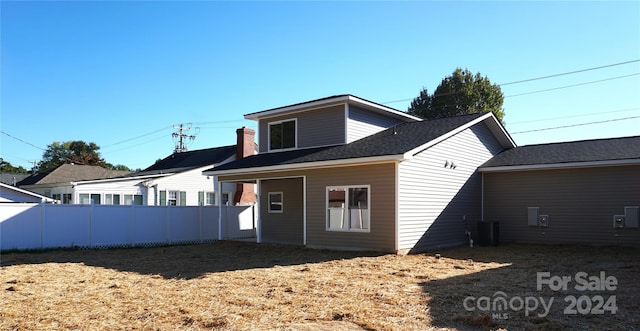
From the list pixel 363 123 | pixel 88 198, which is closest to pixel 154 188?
pixel 88 198

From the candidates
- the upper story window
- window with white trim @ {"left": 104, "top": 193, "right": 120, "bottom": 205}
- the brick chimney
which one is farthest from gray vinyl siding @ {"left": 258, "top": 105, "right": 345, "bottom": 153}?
window with white trim @ {"left": 104, "top": 193, "right": 120, "bottom": 205}

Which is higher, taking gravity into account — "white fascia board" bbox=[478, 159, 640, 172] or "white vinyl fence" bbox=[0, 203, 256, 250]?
"white fascia board" bbox=[478, 159, 640, 172]

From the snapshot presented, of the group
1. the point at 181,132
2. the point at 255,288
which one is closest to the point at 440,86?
the point at 181,132

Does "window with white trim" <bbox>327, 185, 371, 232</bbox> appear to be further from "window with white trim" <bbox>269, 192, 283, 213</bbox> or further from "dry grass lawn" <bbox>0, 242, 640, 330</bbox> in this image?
"window with white trim" <bbox>269, 192, 283, 213</bbox>

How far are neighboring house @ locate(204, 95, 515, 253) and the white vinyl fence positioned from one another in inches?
91.5

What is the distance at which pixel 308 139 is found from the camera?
58.5 ft

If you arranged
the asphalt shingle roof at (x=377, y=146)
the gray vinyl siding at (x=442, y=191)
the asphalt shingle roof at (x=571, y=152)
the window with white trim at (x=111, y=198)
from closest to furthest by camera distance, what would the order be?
the gray vinyl siding at (x=442, y=191)
the asphalt shingle roof at (x=377, y=146)
the asphalt shingle roof at (x=571, y=152)
the window with white trim at (x=111, y=198)

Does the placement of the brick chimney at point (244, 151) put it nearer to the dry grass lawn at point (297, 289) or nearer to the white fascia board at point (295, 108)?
the white fascia board at point (295, 108)

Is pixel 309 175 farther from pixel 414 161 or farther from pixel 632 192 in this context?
pixel 632 192

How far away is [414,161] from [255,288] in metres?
7.03

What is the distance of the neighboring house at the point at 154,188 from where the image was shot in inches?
920

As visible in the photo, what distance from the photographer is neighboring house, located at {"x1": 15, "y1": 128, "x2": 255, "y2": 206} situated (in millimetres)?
23375

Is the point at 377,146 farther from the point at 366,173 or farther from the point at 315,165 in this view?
the point at 315,165

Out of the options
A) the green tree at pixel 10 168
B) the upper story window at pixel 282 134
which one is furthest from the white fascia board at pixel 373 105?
the green tree at pixel 10 168
